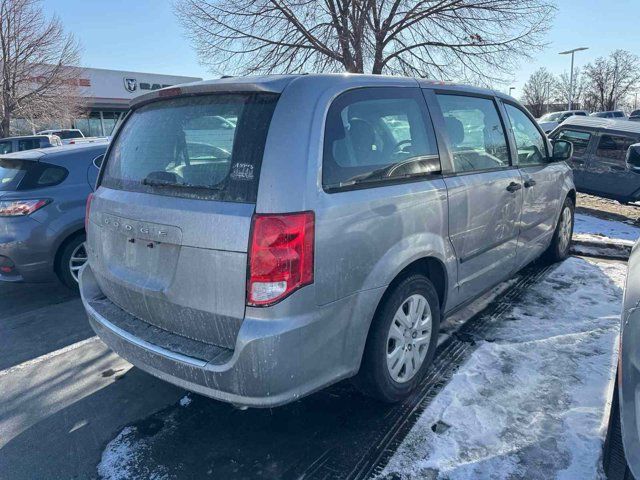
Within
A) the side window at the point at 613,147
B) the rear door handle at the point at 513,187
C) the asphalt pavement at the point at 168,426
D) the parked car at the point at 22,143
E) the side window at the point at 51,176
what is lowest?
the asphalt pavement at the point at 168,426

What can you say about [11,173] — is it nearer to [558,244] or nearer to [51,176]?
[51,176]

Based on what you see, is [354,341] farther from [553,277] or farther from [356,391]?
[553,277]

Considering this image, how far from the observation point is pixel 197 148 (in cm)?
250

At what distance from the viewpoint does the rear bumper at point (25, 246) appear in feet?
15.1

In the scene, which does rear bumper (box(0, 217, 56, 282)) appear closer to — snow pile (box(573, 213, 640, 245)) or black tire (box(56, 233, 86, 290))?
black tire (box(56, 233, 86, 290))

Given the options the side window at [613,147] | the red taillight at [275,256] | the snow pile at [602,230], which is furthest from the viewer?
the side window at [613,147]

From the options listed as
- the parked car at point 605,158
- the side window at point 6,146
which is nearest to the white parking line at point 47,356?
the parked car at point 605,158

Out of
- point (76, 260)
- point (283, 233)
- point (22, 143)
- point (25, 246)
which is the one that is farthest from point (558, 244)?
point (22, 143)

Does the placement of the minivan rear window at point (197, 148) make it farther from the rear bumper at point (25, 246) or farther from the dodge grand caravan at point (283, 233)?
the rear bumper at point (25, 246)

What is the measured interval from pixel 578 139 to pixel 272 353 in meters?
9.99

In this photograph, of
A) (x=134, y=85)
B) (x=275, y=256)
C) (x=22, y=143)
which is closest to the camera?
(x=275, y=256)

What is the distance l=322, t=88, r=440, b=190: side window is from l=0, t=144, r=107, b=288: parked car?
3.50 m

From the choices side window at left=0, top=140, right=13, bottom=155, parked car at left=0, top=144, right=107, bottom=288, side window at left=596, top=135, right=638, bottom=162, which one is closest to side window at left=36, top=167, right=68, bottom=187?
parked car at left=0, top=144, right=107, bottom=288

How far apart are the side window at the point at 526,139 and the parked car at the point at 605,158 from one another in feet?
18.7
